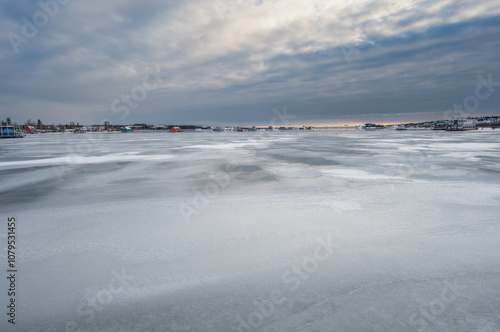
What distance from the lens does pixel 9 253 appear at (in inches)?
120

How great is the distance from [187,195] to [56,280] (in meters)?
3.04

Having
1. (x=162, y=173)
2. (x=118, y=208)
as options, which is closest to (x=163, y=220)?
(x=118, y=208)

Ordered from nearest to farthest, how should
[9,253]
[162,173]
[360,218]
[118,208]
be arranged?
[9,253] → [360,218] → [118,208] → [162,173]

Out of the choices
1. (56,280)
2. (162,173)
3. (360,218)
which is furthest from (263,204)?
(162,173)

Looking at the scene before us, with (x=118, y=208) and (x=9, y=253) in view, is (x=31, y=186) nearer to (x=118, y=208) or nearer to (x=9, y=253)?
(x=118, y=208)

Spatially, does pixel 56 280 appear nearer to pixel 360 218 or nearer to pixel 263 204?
pixel 263 204

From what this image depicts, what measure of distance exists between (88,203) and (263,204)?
3.21 meters

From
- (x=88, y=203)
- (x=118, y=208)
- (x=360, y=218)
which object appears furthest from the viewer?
(x=88, y=203)

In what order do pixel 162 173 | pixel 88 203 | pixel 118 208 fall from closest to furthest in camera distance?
pixel 118 208 → pixel 88 203 → pixel 162 173

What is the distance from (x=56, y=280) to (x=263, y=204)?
3027mm

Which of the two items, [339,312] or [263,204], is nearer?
[339,312]

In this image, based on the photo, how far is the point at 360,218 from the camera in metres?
3.95

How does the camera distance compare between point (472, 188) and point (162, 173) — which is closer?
point (472, 188)

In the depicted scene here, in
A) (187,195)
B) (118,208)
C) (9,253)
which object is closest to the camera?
(9,253)
